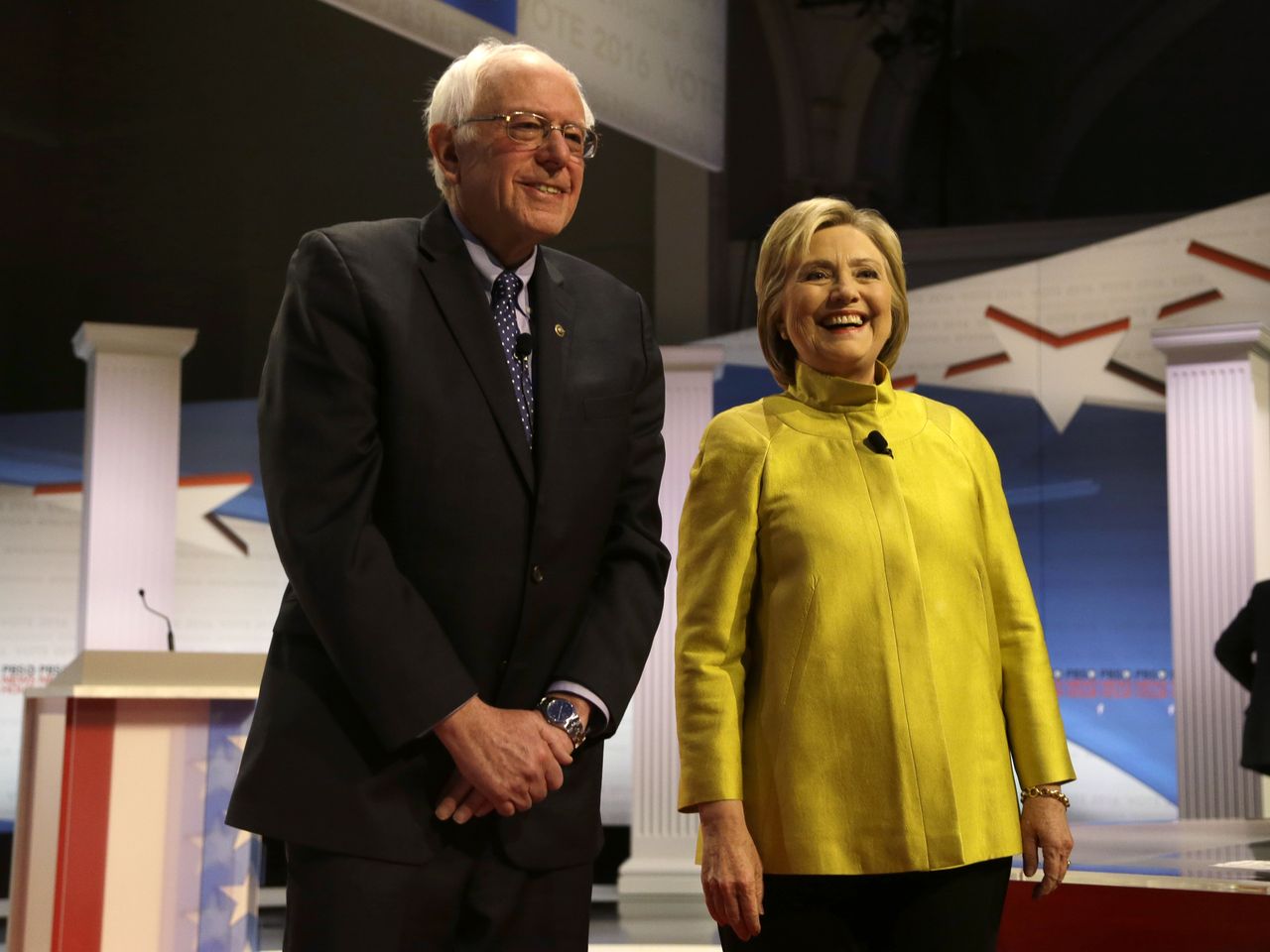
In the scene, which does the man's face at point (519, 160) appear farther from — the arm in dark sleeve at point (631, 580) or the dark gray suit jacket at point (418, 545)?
the arm in dark sleeve at point (631, 580)

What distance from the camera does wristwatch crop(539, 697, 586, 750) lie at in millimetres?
1458

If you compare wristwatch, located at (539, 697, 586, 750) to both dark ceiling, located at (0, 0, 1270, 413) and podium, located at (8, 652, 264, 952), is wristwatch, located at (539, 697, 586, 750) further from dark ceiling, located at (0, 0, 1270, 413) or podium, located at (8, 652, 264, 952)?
dark ceiling, located at (0, 0, 1270, 413)

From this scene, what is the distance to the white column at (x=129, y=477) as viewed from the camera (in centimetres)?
660

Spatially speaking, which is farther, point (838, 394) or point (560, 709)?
point (838, 394)

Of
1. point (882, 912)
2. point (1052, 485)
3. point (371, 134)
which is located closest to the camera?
point (882, 912)

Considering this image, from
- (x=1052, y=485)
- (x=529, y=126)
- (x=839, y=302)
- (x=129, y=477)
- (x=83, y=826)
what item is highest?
(x=1052, y=485)

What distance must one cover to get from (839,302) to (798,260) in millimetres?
74

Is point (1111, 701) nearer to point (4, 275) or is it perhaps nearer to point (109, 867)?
point (109, 867)

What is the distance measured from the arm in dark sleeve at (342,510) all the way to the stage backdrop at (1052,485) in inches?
261

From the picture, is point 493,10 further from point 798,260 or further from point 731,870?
point 731,870

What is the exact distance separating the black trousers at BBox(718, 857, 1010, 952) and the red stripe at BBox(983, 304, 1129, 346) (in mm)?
6382

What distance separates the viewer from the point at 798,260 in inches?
71.2

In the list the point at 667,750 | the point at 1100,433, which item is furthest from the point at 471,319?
the point at 1100,433

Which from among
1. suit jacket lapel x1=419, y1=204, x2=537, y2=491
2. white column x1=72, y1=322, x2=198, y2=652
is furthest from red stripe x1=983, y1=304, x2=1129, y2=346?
suit jacket lapel x1=419, y1=204, x2=537, y2=491
